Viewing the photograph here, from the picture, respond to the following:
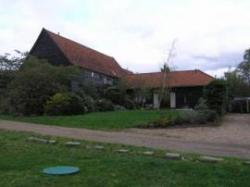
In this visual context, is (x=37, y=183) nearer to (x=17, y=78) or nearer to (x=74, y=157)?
(x=74, y=157)

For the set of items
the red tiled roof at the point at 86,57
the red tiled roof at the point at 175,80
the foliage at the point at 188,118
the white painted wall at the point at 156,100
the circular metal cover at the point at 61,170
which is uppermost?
the red tiled roof at the point at 86,57

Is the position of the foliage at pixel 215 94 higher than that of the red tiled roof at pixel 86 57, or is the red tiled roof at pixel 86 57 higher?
the red tiled roof at pixel 86 57

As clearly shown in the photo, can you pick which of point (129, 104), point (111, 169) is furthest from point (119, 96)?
point (111, 169)

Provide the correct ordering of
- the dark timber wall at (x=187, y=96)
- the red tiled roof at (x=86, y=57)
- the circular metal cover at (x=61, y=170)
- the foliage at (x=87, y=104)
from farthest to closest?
the dark timber wall at (x=187, y=96) → the red tiled roof at (x=86, y=57) → the foliage at (x=87, y=104) → the circular metal cover at (x=61, y=170)

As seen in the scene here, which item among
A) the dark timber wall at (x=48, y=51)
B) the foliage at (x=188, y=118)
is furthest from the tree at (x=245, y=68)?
the foliage at (x=188, y=118)

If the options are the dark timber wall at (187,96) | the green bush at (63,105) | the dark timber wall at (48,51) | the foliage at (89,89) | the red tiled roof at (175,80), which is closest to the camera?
the green bush at (63,105)

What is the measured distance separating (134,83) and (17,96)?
52.1 ft

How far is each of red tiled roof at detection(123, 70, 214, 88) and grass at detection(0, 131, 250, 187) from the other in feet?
95.5

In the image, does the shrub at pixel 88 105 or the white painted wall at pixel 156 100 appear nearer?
the shrub at pixel 88 105

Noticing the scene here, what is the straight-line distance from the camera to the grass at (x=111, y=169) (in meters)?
6.55

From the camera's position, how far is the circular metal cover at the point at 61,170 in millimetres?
7124

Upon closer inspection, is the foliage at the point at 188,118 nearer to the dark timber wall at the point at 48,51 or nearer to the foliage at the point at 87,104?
the foliage at the point at 87,104

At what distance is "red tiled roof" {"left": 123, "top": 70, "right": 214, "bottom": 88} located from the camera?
39.2 m

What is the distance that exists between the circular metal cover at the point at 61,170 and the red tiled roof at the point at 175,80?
30.9 meters
